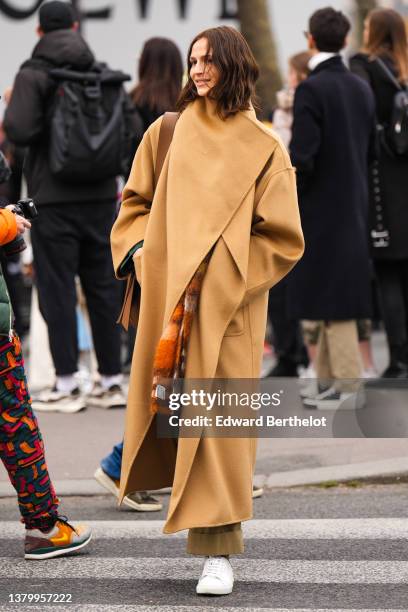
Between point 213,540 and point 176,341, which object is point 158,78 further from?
point 213,540

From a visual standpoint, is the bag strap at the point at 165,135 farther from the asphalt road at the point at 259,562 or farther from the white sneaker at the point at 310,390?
the white sneaker at the point at 310,390

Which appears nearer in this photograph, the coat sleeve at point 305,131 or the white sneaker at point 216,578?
the white sneaker at point 216,578

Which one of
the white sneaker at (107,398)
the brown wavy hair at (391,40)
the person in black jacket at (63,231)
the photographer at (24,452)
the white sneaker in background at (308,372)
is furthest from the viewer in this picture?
the white sneaker in background at (308,372)

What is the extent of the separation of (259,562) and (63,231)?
10.7 ft

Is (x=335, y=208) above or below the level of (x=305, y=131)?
below

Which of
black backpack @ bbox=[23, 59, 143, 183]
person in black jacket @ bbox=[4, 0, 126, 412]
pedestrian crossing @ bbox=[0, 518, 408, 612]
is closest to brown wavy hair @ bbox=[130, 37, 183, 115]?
black backpack @ bbox=[23, 59, 143, 183]

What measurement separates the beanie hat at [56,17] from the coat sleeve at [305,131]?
4.49 ft

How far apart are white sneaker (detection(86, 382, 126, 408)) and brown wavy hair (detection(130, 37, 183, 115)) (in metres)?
1.66

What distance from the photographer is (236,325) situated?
466 centimetres

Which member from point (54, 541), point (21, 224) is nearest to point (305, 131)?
point (21, 224)

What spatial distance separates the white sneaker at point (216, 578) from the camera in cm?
460

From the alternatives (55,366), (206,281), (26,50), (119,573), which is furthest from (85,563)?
(26,50)

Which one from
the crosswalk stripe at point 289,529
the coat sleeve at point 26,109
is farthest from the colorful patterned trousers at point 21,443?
the coat sleeve at point 26,109

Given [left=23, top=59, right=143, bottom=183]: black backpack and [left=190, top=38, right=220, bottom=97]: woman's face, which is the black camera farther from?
[left=23, top=59, right=143, bottom=183]: black backpack
